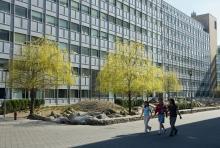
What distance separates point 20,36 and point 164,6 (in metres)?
49.7

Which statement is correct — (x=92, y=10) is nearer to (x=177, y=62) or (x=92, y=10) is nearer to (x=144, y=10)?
(x=144, y=10)

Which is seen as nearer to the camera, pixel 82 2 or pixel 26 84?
pixel 26 84

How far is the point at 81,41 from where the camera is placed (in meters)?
53.0

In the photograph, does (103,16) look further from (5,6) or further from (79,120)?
(79,120)

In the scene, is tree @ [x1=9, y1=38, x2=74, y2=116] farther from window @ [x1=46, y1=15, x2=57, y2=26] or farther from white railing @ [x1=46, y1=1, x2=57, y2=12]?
white railing @ [x1=46, y1=1, x2=57, y2=12]

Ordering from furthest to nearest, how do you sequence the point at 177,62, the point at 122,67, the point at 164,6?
the point at 177,62
the point at 164,6
the point at 122,67

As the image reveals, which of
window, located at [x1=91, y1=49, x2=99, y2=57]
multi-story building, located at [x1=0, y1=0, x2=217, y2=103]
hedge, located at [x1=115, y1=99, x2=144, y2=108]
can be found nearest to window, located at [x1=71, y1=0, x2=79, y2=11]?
multi-story building, located at [x1=0, y1=0, x2=217, y2=103]

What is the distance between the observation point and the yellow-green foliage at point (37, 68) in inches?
1198

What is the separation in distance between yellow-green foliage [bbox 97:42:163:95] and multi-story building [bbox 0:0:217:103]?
9.14m

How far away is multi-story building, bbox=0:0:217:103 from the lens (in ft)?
138

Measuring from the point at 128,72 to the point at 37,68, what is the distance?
29.8 feet

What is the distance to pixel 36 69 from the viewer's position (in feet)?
99.9

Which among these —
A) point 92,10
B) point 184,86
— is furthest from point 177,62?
point 92,10

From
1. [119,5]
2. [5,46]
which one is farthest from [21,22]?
[119,5]
